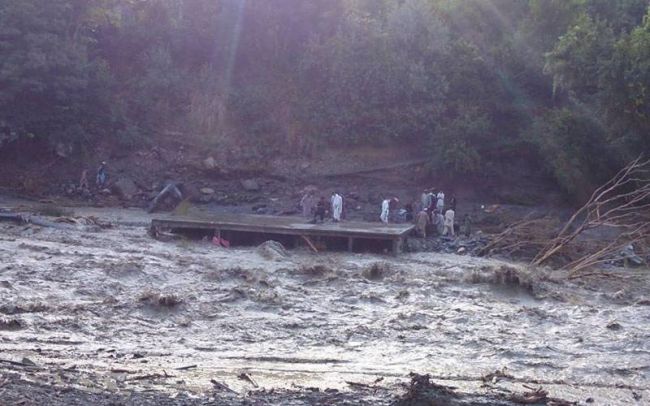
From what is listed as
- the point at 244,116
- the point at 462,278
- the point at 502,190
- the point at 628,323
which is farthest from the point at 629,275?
the point at 244,116

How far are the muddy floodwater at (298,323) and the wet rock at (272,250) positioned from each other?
0.11 metres

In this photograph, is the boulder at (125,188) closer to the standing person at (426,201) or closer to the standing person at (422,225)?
the standing person at (426,201)

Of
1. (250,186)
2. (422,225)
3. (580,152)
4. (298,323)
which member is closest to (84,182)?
(250,186)

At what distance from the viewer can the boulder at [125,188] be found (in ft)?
118

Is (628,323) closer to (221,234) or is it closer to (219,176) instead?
(221,234)

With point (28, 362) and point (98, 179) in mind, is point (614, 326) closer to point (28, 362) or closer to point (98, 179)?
point (28, 362)

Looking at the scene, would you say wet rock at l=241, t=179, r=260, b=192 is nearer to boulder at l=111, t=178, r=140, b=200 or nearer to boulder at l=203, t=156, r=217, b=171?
boulder at l=203, t=156, r=217, b=171

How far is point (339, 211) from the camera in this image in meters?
31.2

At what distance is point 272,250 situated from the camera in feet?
76.7

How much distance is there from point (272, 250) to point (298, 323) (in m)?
8.88

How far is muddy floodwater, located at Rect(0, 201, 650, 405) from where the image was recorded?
35.2 feet

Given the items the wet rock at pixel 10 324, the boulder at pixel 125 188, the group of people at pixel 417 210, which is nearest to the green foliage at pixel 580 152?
the group of people at pixel 417 210

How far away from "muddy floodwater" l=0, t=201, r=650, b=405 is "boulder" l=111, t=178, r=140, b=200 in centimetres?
1295

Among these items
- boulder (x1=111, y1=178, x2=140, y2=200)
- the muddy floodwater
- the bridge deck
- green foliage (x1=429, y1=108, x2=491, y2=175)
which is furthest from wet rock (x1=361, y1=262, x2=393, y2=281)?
boulder (x1=111, y1=178, x2=140, y2=200)
